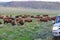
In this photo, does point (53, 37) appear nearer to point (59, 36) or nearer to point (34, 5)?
point (59, 36)

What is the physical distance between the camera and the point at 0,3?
107m

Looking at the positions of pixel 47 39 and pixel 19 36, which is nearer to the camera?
pixel 47 39

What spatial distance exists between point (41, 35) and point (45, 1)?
309ft

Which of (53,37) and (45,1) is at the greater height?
(53,37)

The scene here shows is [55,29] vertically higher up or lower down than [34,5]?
higher up

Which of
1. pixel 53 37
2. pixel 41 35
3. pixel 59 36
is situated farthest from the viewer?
pixel 41 35

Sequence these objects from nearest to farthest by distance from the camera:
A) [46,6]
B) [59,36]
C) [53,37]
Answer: [59,36]
[53,37]
[46,6]

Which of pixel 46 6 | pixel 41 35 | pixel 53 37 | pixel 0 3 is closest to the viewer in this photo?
pixel 53 37

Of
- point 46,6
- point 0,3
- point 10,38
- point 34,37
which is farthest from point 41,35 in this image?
point 0,3

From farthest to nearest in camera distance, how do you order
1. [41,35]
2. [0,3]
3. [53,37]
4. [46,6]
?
[0,3] → [46,6] → [41,35] → [53,37]

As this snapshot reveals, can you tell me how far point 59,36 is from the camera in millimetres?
14617

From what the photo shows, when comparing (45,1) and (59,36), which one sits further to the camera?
(45,1)

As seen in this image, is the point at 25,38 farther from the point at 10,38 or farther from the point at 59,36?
the point at 59,36

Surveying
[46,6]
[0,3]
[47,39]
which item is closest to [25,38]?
[47,39]
